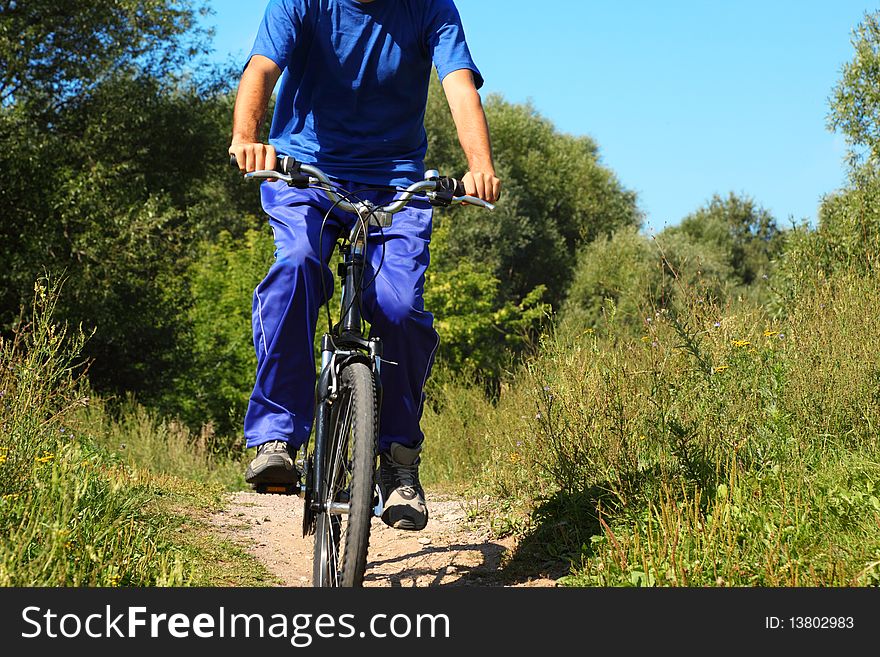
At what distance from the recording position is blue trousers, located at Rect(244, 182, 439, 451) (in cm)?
346

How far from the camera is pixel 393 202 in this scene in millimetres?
3396

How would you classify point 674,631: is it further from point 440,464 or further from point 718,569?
point 440,464

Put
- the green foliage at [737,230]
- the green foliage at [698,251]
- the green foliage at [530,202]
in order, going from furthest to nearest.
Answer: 1. the green foliage at [737,230]
2. the green foliage at [530,202]
3. the green foliage at [698,251]

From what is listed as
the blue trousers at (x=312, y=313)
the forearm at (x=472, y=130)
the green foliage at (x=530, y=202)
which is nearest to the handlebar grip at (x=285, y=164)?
the blue trousers at (x=312, y=313)

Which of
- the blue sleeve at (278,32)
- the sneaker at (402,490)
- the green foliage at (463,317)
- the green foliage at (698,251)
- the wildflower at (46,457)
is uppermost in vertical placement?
the green foliage at (698,251)

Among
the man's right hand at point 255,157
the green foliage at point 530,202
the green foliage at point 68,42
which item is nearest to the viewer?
Answer: the man's right hand at point 255,157

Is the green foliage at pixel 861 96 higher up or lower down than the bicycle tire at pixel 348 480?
higher up

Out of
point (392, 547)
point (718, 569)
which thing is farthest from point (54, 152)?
point (718, 569)

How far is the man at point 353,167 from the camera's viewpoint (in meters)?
3.47

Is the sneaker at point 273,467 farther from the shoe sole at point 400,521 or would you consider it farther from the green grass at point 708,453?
the green grass at point 708,453

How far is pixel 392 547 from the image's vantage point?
5.16 m

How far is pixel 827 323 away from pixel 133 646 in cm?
425

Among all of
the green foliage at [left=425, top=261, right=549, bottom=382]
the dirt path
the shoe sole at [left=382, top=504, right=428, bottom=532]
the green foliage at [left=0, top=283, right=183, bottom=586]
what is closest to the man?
the shoe sole at [left=382, top=504, right=428, bottom=532]

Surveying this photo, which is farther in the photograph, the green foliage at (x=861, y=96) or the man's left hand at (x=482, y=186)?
the green foliage at (x=861, y=96)
